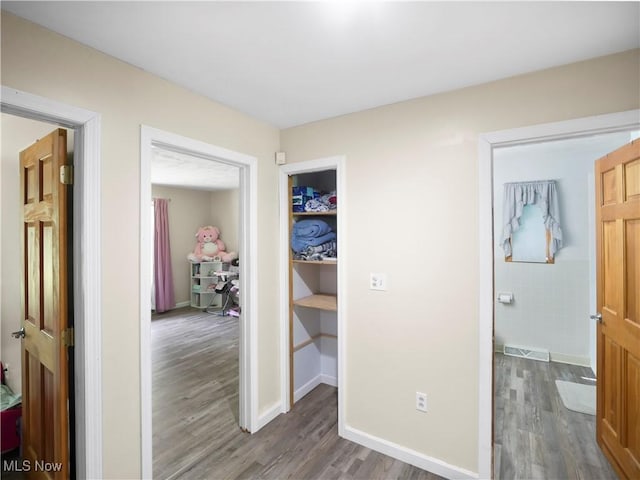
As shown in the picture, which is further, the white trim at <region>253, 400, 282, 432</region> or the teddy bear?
the teddy bear

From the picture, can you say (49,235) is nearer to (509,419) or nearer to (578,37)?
(578,37)

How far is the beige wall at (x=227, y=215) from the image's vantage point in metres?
6.60

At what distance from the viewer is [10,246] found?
2.28m

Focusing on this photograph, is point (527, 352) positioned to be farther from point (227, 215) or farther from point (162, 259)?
point (162, 259)

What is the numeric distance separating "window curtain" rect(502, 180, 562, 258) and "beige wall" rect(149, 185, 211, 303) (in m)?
5.85

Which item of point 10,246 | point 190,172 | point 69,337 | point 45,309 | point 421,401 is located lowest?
point 421,401

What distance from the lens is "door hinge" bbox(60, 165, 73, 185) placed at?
1.49 meters

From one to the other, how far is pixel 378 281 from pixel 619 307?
4.78 feet

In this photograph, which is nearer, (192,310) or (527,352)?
(527,352)

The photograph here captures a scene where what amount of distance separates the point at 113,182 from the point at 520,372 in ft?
13.7

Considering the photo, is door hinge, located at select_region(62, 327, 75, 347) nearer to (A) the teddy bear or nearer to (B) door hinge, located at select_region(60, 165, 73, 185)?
(B) door hinge, located at select_region(60, 165, 73, 185)

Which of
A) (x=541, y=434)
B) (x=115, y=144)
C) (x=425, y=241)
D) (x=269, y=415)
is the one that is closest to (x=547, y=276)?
(x=541, y=434)

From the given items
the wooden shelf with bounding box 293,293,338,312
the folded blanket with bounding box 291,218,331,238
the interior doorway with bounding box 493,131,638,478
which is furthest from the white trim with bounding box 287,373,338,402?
the interior doorway with bounding box 493,131,638,478

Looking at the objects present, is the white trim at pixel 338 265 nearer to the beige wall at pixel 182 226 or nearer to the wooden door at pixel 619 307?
the wooden door at pixel 619 307
